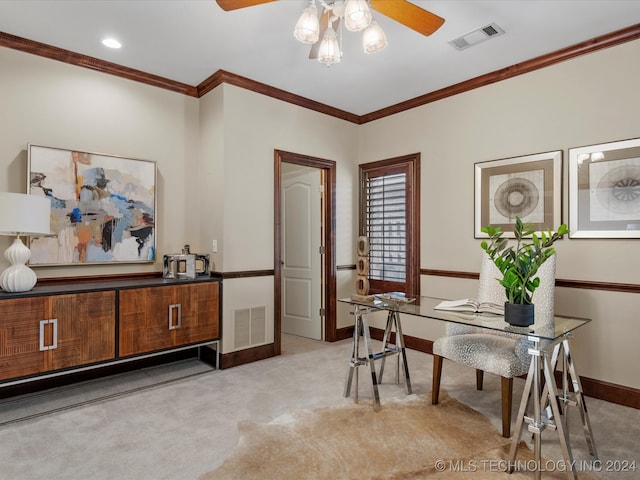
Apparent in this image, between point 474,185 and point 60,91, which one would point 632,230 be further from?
point 60,91

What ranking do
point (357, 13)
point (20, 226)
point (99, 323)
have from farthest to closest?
1. point (99, 323)
2. point (20, 226)
3. point (357, 13)

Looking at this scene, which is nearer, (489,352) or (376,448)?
(376,448)

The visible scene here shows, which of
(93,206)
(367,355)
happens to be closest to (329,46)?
(367,355)

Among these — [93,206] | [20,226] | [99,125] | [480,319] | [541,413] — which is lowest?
[541,413]

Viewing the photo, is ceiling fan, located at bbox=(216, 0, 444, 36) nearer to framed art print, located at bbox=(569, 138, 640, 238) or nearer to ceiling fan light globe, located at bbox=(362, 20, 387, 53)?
ceiling fan light globe, located at bbox=(362, 20, 387, 53)

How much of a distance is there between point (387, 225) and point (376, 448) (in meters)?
2.79

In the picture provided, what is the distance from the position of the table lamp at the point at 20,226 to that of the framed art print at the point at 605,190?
412 centimetres

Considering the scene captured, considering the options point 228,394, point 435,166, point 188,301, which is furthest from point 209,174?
point 435,166

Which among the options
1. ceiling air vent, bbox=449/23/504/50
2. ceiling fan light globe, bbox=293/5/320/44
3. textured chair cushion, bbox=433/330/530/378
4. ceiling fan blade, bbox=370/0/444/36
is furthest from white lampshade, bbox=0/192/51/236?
ceiling air vent, bbox=449/23/504/50

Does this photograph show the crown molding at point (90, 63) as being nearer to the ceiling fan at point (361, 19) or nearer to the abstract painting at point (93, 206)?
the abstract painting at point (93, 206)

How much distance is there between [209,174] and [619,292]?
12.1 feet

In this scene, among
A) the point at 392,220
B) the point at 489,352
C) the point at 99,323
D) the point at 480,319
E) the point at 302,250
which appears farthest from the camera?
the point at 302,250

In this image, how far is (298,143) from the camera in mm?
4285

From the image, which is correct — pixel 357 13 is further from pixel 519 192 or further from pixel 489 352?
pixel 519 192
